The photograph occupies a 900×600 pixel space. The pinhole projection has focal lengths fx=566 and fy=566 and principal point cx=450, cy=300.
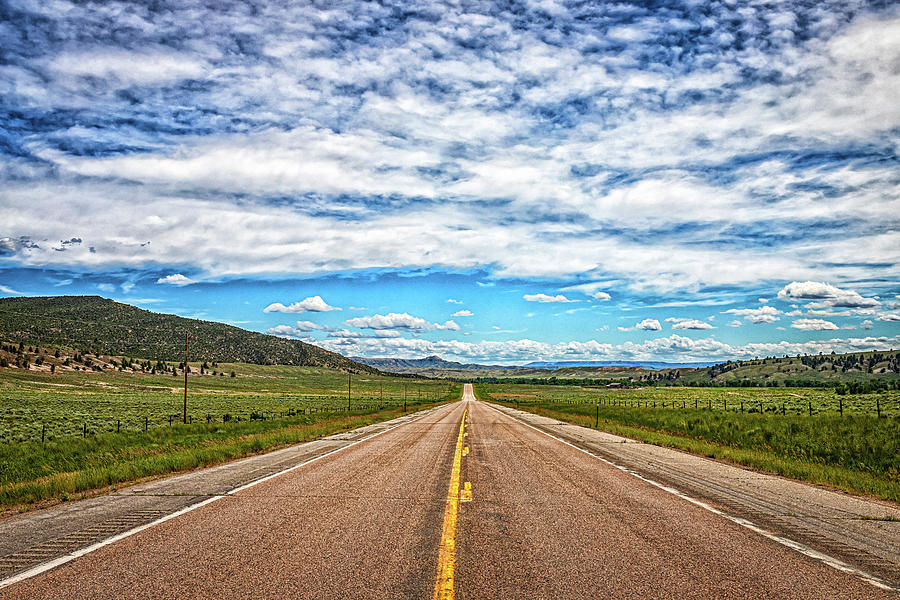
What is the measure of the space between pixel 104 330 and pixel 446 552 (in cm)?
19582

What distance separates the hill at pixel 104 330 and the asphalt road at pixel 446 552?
159 metres

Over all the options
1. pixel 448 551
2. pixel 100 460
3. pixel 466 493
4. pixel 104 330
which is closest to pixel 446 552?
pixel 448 551

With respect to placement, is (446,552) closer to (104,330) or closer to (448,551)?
(448,551)

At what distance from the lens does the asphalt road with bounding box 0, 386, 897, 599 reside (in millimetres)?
5211

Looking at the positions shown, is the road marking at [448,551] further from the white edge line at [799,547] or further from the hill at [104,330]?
the hill at [104,330]

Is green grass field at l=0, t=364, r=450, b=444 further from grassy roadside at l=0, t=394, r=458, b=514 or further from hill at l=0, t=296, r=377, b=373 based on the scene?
hill at l=0, t=296, r=377, b=373

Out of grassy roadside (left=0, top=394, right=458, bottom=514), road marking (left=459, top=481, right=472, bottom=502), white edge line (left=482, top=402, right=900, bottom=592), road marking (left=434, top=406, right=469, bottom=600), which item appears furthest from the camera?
grassy roadside (left=0, top=394, right=458, bottom=514)

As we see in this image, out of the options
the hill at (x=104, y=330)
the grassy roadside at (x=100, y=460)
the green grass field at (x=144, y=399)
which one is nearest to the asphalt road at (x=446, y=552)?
the grassy roadside at (x=100, y=460)

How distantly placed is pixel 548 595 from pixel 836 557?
3744mm

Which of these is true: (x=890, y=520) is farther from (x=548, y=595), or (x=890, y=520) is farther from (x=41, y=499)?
(x=41, y=499)

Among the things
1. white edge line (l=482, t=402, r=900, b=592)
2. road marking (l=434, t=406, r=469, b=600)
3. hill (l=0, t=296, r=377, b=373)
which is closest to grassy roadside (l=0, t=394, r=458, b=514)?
road marking (l=434, t=406, r=469, b=600)

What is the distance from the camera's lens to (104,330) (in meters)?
172

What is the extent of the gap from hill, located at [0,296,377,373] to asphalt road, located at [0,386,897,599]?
159 meters

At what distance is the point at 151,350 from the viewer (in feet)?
545
